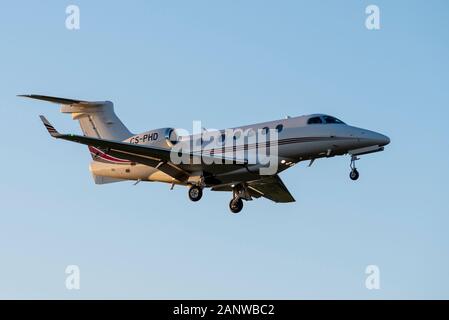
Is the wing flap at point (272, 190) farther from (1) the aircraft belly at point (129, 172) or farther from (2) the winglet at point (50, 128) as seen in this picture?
(2) the winglet at point (50, 128)

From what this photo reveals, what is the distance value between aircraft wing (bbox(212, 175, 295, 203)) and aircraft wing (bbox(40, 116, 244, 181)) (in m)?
1.64

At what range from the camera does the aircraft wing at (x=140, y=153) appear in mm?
28641

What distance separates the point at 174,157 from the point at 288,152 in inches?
145

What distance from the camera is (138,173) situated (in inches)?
1255

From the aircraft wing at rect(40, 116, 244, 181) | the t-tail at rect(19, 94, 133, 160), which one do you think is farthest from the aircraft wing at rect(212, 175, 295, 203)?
the t-tail at rect(19, 94, 133, 160)

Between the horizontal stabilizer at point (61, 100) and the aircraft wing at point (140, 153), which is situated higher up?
the horizontal stabilizer at point (61, 100)

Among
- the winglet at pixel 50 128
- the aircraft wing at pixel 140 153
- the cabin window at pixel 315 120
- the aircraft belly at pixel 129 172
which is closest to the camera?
the winglet at pixel 50 128

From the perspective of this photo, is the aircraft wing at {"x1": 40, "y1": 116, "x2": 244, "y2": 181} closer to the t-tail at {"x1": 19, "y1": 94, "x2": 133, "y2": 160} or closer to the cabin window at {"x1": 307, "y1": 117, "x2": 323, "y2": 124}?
the t-tail at {"x1": 19, "y1": 94, "x2": 133, "y2": 160}

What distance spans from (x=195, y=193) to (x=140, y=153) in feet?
7.49

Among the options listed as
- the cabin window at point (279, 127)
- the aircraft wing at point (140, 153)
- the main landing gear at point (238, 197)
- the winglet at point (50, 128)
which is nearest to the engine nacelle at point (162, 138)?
the aircraft wing at point (140, 153)

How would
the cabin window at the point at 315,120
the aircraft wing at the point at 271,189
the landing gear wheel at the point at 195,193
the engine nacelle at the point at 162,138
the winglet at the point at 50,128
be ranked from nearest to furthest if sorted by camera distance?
the winglet at the point at 50,128, the cabin window at the point at 315,120, the landing gear wheel at the point at 195,193, the engine nacelle at the point at 162,138, the aircraft wing at the point at 271,189

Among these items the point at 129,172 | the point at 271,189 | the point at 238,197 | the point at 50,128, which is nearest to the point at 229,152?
the point at 238,197
